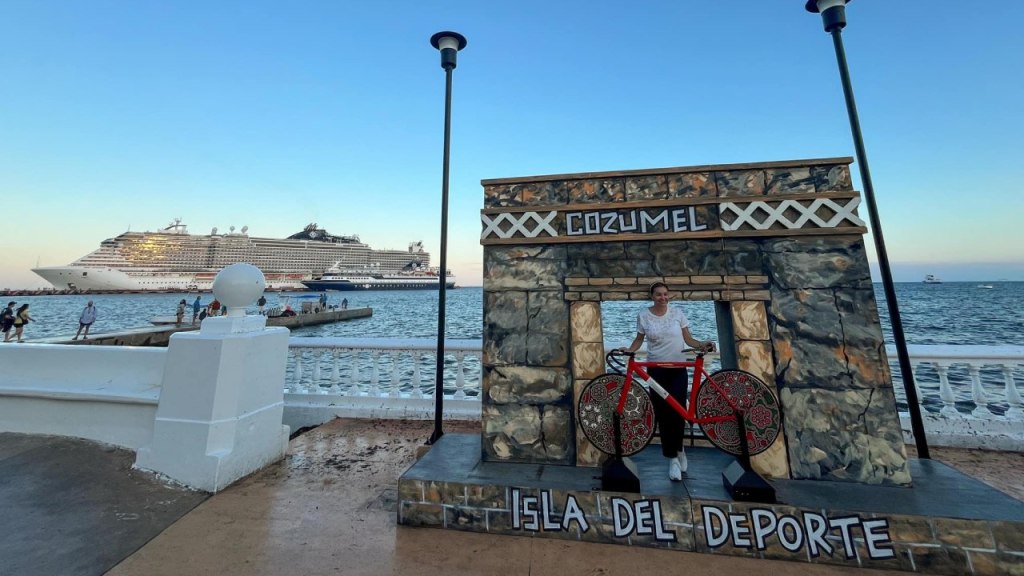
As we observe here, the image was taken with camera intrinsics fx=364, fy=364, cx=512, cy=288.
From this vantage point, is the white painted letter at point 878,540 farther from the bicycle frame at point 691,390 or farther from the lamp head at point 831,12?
the lamp head at point 831,12

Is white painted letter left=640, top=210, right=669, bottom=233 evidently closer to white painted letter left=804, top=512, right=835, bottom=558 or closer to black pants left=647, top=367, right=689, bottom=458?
black pants left=647, top=367, right=689, bottom=458

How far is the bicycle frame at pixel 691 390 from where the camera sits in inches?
115

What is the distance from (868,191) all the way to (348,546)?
228 inches

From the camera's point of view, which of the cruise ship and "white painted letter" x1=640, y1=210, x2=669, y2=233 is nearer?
"white painted letter" x1=640, y1=210, x2=669, y2=233

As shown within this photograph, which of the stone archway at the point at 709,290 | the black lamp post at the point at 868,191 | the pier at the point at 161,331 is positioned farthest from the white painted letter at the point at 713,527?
the pier at the point at 161,331

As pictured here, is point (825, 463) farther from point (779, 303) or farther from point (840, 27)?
point (840, 27)

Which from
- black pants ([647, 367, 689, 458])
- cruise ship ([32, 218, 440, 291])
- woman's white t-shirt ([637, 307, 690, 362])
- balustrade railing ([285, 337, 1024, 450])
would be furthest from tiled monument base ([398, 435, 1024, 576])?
cruise ship ([32, 218, 440, 291])

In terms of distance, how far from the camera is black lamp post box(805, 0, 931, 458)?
3557 millimetres

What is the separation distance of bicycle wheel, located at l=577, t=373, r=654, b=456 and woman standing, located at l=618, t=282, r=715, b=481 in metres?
0.14

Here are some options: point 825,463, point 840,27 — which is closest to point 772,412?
point 825,463

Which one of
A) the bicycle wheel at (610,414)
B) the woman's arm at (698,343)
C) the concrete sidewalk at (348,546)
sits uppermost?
the woman's arm at (698,343)

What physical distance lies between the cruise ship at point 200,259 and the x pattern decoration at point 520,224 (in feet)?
235

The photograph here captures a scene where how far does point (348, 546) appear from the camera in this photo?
2.61 metres

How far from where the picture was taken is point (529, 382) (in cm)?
338
